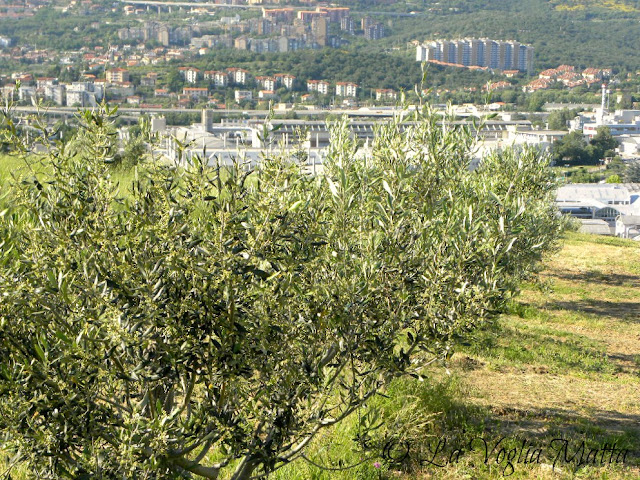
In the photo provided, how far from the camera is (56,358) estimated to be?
3.73 metres

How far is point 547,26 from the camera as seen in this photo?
16738cm

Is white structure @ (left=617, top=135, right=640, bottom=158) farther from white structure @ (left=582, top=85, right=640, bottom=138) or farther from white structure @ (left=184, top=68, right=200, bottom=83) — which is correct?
white structure @ (left=184, top=68, right=200, bottom=83)

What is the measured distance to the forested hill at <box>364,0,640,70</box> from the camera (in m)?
156

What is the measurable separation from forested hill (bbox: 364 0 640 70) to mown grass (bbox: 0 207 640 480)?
151 metres

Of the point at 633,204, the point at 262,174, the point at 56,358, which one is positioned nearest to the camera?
the point at 56,358

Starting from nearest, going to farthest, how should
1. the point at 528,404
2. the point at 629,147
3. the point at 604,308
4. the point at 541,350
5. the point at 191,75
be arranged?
1. the point at 528,404
2. the point at 541,350
3. the point at 604,308
4. the point at 629,147
5. the point at 191,75

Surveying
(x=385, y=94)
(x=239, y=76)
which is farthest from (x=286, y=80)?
(x=385, y=94)

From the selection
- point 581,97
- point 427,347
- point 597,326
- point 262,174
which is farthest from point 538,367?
point 581,97

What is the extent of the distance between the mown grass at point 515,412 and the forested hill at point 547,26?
151 metres

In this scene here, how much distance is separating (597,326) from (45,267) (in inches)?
439

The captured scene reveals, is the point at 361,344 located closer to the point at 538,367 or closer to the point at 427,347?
the point at 427,347

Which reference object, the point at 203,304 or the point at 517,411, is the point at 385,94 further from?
the point at 203,304

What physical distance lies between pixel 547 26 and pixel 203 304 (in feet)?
579

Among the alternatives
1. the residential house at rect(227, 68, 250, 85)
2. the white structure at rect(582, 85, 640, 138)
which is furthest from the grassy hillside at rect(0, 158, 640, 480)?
the residential house at rect(227, 68, 250, 85)
